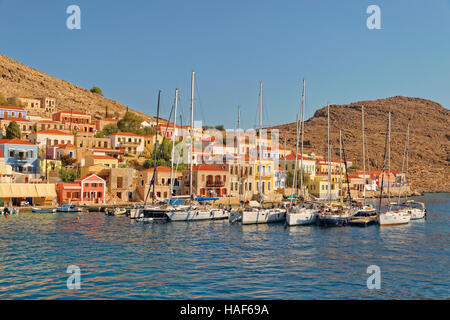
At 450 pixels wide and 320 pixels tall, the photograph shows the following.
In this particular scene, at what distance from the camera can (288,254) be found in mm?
27406

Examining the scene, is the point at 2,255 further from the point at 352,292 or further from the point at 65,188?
the point at 65,188

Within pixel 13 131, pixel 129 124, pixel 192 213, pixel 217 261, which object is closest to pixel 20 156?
pixel 13 131

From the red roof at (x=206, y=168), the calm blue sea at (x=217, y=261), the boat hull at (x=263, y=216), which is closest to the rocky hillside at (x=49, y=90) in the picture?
the red roof at (x=206, y=168)

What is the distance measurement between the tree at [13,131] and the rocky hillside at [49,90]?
58.7 m

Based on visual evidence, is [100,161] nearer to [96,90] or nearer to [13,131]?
[13,131]

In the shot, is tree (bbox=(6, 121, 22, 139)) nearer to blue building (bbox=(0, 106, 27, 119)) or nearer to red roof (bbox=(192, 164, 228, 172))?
blue building (bbox=(0, 106, 27, 119))

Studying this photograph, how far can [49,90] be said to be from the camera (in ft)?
517

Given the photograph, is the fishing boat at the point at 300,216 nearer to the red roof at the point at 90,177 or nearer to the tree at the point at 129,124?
the red roof at the point at 90,177

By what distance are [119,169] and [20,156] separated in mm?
15583

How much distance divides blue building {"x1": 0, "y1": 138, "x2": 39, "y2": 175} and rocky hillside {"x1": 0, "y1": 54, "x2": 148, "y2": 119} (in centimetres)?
7172

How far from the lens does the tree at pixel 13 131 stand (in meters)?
76.5

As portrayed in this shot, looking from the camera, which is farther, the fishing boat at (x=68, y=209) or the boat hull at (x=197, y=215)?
the fishing boat at (x=68, y=209)

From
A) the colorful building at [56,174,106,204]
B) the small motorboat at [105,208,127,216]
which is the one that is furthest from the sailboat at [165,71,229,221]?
the colorful building at [56,174,106,204]
